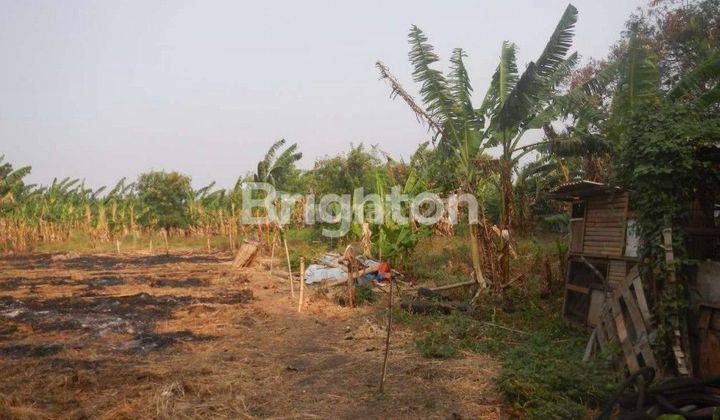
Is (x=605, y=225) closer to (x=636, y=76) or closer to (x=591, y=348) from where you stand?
(x=591, y=348)

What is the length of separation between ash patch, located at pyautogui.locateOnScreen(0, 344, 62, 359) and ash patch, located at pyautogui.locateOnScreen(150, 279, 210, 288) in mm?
6223

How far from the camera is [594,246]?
7273mm

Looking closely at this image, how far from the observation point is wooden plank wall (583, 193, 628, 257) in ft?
22.0

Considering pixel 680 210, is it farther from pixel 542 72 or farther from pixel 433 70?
pixel 433 70

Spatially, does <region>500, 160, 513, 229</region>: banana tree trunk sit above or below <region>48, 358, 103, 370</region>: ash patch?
above

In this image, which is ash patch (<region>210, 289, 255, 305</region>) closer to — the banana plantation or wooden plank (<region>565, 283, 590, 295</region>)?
the banana plantation

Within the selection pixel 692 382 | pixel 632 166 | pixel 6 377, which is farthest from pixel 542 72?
pixel 6 377

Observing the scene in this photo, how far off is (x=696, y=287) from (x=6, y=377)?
777 centimetres

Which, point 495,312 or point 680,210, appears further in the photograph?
point 495,312

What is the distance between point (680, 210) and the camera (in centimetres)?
476

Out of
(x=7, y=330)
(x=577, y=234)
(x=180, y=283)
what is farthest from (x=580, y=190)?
(x=180, y=283)

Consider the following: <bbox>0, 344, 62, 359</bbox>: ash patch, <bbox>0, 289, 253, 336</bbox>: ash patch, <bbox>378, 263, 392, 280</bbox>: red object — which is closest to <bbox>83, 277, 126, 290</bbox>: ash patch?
<bbox>0, 289, 253, 336</bbox>: ash patch

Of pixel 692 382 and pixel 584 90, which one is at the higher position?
pixel 584 90

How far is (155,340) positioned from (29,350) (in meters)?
1.71
